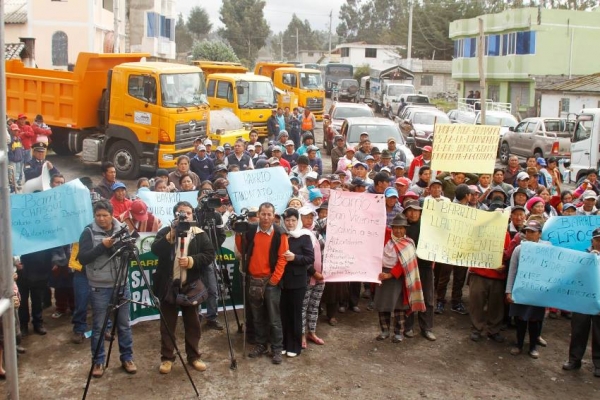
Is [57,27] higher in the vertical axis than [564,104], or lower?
higher

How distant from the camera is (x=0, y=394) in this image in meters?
6.39

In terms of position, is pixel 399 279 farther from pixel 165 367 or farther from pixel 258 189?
pixel 165 367

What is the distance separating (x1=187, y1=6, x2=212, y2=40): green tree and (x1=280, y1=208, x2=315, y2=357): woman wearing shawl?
9277 cm

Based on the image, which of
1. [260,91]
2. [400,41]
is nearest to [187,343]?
[260,91]

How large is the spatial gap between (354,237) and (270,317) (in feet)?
4.72

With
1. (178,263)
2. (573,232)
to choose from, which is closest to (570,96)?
(573,232)

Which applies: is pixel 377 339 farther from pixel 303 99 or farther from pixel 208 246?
pixel 303 99

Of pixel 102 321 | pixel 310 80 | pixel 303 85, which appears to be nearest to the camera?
pixel 102 321

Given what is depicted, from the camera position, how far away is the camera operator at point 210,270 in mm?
7379

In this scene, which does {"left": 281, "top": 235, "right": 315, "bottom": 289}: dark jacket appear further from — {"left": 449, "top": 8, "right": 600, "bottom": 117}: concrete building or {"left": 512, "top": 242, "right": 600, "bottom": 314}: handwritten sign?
{"left": 449, "top": 8, "right": 600, "bottom": 117}: concrete building

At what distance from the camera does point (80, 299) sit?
768 cm

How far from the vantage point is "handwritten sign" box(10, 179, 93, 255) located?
7465 mm

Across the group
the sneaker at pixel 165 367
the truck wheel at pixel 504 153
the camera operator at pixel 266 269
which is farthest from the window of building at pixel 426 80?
the sneaker at pixel 165 367

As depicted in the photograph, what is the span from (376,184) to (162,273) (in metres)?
3.72
